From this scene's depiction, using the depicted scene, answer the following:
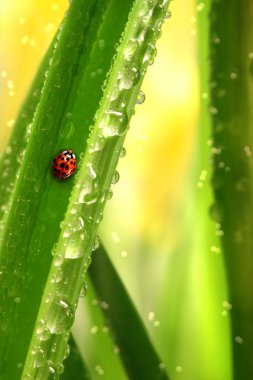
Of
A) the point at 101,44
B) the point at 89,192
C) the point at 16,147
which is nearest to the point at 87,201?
the point at 89,192

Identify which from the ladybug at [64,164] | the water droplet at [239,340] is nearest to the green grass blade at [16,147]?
the ladybug at [64,164]

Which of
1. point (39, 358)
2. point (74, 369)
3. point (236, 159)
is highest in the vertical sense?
point (236, 159)

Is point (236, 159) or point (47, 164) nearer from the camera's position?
point (47, 164)

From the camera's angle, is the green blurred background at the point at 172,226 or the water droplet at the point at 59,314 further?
the green blurred background at the point at 172,226

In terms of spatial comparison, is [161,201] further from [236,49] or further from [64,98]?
[64,98]

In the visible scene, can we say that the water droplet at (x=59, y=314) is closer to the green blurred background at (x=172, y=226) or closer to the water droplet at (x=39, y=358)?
the water droplet at (x=39, y=358)

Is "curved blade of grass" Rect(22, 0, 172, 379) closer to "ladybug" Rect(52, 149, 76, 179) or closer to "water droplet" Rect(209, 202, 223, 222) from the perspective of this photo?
"ladybug" Rect(52, 149, 76, 179)

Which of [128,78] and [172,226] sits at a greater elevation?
[128,78]

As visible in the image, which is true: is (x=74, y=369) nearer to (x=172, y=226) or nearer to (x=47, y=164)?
(x=172, y=226)
